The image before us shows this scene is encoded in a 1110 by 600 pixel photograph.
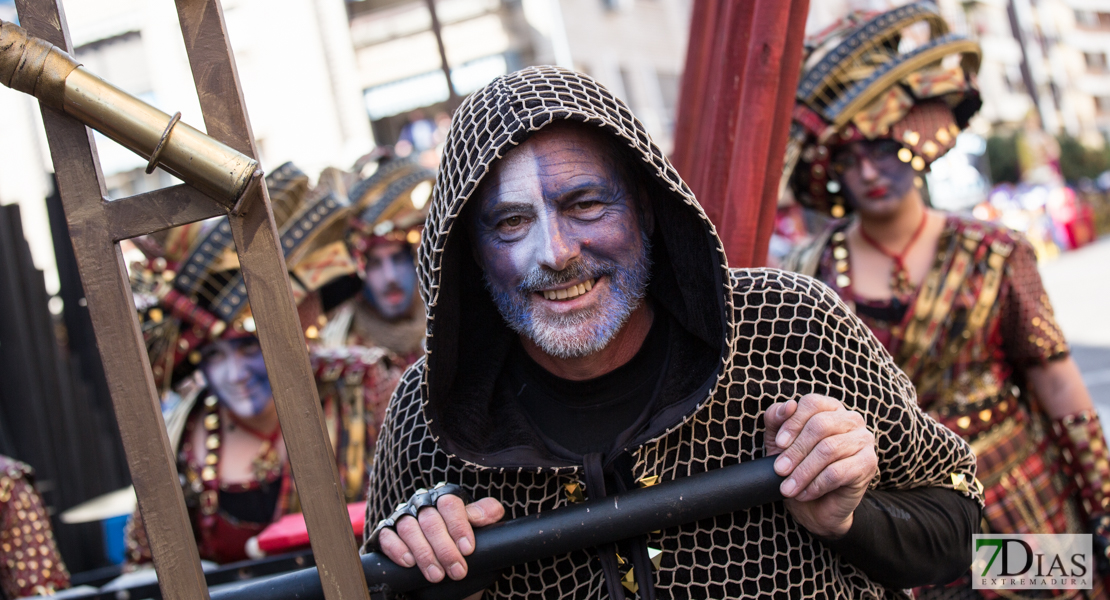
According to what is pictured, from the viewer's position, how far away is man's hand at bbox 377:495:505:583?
1.41 metres

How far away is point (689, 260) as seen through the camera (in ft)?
5.86

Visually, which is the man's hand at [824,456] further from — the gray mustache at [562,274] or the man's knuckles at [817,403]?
the gray mustache at [562,274]

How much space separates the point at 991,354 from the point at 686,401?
6.58 feet

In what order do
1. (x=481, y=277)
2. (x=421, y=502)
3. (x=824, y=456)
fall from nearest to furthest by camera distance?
(x=824, y=456)
(x=421, y=502)
(x=481, y=277)

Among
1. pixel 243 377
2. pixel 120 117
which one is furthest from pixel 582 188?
pixel 243 377

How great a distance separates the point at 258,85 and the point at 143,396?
19.4 meters

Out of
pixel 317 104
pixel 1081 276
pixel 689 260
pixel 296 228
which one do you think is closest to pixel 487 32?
pixel 317 104

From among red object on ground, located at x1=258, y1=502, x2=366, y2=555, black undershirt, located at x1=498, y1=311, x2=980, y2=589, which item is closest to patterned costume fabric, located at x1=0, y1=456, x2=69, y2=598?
red object on ground, located at x1=258, y1=502, x2=366, y2=555

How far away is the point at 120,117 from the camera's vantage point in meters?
1.18

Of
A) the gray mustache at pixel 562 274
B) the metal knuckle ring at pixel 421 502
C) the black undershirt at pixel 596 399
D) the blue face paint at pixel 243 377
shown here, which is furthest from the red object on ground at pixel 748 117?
the blue face paint at pixel 243 377

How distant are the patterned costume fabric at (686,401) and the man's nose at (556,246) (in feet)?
0.51

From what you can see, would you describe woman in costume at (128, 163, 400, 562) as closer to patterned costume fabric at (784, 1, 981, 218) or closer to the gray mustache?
patterned costume fabric at (784, 1, 981, 218)

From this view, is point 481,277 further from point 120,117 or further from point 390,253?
point 390,253

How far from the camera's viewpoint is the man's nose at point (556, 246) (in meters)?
1.61
